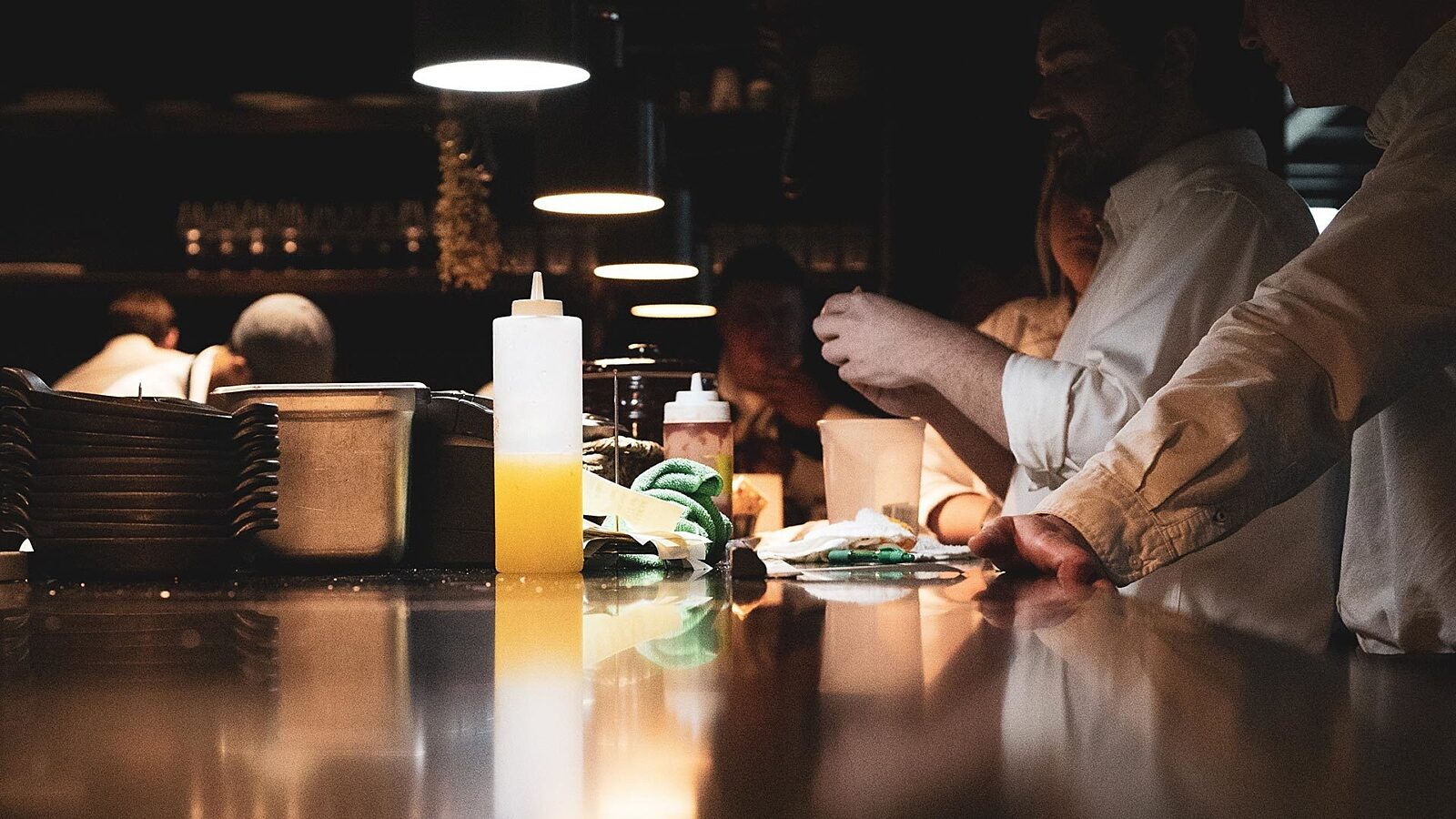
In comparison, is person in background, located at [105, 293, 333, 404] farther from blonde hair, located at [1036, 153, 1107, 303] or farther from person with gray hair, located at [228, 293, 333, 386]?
blonde hair, located at [1036, 153, 1107, 303]

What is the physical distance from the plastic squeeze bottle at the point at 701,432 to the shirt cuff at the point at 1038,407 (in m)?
0.44

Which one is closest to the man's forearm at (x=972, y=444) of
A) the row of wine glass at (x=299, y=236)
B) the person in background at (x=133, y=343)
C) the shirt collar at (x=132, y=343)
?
the person in background at (x=133, y=343)

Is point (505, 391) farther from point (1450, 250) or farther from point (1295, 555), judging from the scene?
point (1295, 555)

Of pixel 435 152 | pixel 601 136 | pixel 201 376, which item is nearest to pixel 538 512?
pixel 601 136

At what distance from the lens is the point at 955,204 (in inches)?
198

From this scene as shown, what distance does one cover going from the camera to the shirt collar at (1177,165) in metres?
2.01

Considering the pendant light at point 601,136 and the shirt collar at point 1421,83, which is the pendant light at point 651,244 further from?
the shirt collar at point 1421,83

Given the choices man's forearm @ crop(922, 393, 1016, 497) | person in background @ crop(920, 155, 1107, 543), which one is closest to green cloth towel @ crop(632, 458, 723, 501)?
man's forearm @ crop(922, 393, 1016, 497)

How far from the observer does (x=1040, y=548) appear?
1.26 meters

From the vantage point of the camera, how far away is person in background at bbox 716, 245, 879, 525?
417 cm

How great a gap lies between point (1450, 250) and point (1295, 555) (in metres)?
0.71

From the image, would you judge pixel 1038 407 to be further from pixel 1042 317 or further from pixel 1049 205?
pixel 1042 317

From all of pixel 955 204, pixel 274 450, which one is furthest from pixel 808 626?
pixel 955 204

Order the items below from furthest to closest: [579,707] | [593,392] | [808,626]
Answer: [593,392]
[808,626]
[579,707]
